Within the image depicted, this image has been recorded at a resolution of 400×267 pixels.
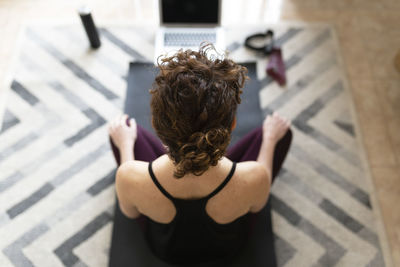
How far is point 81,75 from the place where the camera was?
215cm

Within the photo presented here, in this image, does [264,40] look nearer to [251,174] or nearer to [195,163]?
[251,174]

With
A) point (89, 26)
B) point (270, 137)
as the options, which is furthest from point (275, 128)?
point (89, 26)

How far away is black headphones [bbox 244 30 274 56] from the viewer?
87.8 inches

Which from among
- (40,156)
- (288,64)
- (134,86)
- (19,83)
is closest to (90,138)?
(40,156)

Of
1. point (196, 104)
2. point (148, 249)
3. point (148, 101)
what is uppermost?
point (196, 104)

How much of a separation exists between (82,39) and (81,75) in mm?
305

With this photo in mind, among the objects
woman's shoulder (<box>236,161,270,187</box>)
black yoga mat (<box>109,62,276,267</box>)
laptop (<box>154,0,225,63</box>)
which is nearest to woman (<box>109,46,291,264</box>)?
woman's shoulder (<box>236,161,270,187</box>)

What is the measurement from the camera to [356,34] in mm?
2363

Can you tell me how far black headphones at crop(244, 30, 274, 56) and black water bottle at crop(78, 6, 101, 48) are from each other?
0.94 meters

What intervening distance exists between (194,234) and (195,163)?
39cm

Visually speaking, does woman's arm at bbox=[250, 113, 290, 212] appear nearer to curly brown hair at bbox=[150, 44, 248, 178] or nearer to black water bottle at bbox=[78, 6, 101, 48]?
curly brown hair at bbox=[150, 44, 248, 178]

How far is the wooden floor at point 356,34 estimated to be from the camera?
1940mm

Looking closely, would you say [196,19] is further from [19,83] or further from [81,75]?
[19,83]

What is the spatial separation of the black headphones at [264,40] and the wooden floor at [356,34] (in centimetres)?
18
